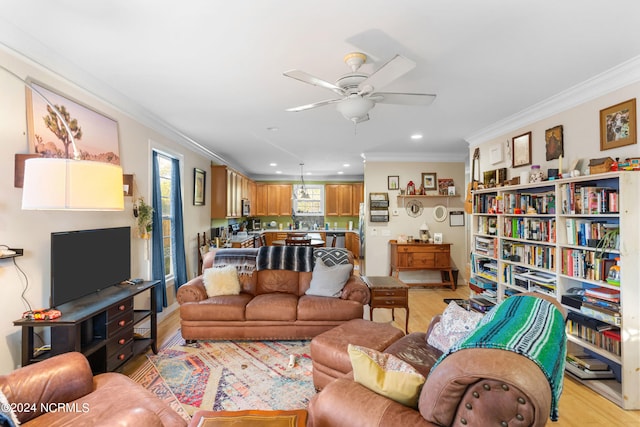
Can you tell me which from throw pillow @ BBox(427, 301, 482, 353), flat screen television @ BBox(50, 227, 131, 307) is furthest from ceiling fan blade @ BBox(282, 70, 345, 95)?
flat screen television @ BBox(50, 227, 131, 307)

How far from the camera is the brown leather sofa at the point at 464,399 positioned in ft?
3.04

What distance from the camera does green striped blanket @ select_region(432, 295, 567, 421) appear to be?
1035 mm

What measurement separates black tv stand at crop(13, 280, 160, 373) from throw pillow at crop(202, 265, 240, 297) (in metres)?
0.64

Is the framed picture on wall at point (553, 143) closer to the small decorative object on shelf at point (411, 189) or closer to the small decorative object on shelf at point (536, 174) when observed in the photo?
the small decorative object on shelf at point (536, 174)

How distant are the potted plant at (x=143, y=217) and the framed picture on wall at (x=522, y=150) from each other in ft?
14.5

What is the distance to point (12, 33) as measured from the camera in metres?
1.98

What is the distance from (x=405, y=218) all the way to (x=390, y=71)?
4.50m

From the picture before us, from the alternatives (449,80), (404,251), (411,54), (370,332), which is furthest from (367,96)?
(404,251)

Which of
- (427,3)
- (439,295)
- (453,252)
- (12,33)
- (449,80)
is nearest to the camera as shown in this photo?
(427,3)

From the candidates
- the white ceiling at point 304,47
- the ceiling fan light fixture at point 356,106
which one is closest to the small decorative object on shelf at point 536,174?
the white ceiling at point 304,47

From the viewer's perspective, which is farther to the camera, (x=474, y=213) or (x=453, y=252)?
(x=453, y=252)

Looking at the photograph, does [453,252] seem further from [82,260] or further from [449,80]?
[82,260]

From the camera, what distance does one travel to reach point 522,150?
12.4 ft

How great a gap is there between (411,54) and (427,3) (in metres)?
0.58
